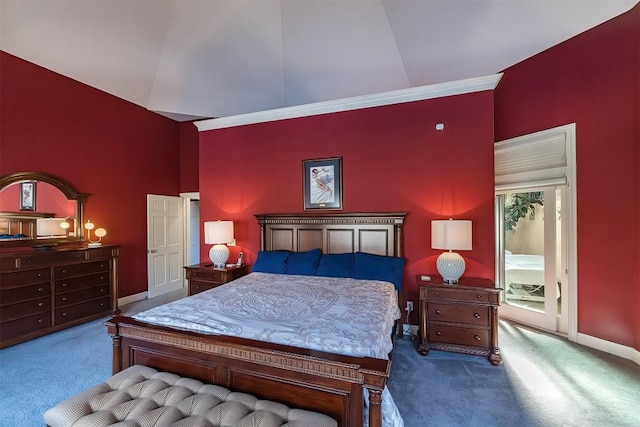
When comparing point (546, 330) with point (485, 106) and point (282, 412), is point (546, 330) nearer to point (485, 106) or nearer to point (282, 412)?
point (485, 106)

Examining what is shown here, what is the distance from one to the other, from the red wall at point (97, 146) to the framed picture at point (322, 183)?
10.6ft

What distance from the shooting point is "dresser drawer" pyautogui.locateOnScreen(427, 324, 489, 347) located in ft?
9.29

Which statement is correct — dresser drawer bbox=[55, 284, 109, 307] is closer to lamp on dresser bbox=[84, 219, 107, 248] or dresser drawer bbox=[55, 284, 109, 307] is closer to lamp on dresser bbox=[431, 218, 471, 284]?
lamp on dresser bbox=[84, 219, 107, 248]

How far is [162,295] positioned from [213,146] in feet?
10.1

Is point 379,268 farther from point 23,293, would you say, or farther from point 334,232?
point 23,293

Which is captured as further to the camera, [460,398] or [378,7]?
[378,7]

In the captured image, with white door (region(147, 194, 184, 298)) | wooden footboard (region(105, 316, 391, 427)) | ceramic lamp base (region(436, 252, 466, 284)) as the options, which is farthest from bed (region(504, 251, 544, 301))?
white door (region(147, 194, 184, 298))

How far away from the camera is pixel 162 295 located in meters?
5.39

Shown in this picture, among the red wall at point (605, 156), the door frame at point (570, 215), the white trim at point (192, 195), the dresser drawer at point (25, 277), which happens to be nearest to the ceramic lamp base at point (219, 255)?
the dresser drawer at point (25, 277)

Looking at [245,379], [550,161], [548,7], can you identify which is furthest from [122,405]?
[548,7]

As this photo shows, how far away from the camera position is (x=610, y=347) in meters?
2.95

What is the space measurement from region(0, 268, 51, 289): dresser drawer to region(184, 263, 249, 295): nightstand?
1.61m

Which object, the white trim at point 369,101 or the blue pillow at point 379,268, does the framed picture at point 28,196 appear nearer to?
the white trim at point 369,101

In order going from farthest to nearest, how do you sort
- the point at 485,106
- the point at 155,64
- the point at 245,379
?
1. the point at 155,64
2. the point at 485,106
3. the point at 245,379
